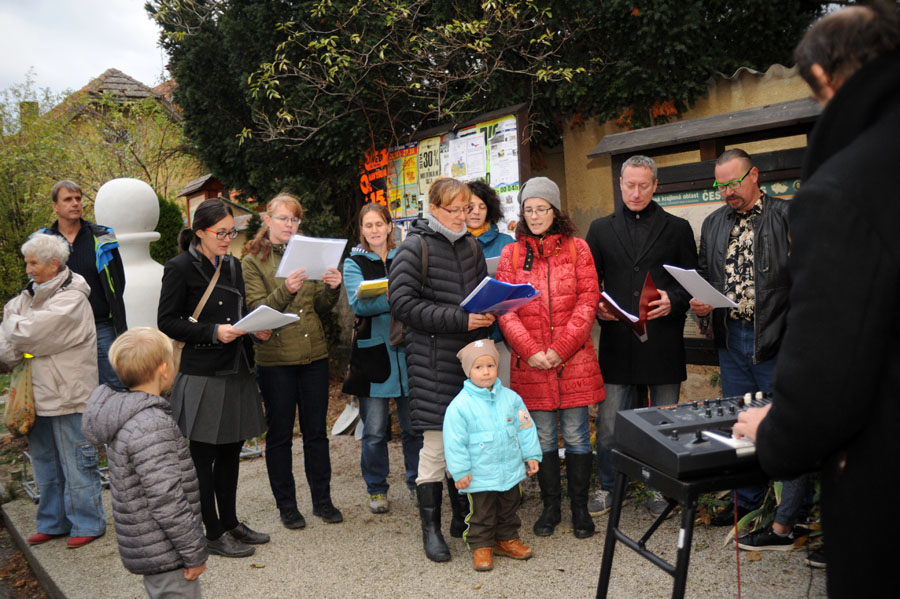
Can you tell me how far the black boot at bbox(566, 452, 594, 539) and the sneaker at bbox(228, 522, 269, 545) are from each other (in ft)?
6.32

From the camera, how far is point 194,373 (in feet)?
13.3

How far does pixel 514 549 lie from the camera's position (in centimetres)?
398

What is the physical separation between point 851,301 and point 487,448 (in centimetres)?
254

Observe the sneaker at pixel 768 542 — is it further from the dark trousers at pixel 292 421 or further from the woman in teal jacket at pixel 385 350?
the dark trousers at pixel 292 421

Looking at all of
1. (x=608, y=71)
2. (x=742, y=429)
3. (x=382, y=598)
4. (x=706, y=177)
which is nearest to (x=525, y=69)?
(x=608, y=71)

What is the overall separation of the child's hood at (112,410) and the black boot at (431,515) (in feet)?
5.56

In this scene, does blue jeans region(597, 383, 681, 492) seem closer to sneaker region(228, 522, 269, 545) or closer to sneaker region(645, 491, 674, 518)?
sneaker region(645, 491, 674, 518)

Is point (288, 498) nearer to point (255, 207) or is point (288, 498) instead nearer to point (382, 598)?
point (382, 598)

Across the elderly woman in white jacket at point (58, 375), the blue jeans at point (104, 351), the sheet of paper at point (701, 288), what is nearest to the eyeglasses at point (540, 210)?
the sheet of paper at point (701, 288)

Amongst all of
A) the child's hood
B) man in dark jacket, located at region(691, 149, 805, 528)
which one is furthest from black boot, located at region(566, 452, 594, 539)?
the child's hood

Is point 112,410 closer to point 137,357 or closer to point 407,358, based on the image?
point 137,357

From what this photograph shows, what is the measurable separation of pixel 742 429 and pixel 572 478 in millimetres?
2409

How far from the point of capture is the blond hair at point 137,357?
2.94m

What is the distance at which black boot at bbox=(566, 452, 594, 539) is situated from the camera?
13.9 ft
